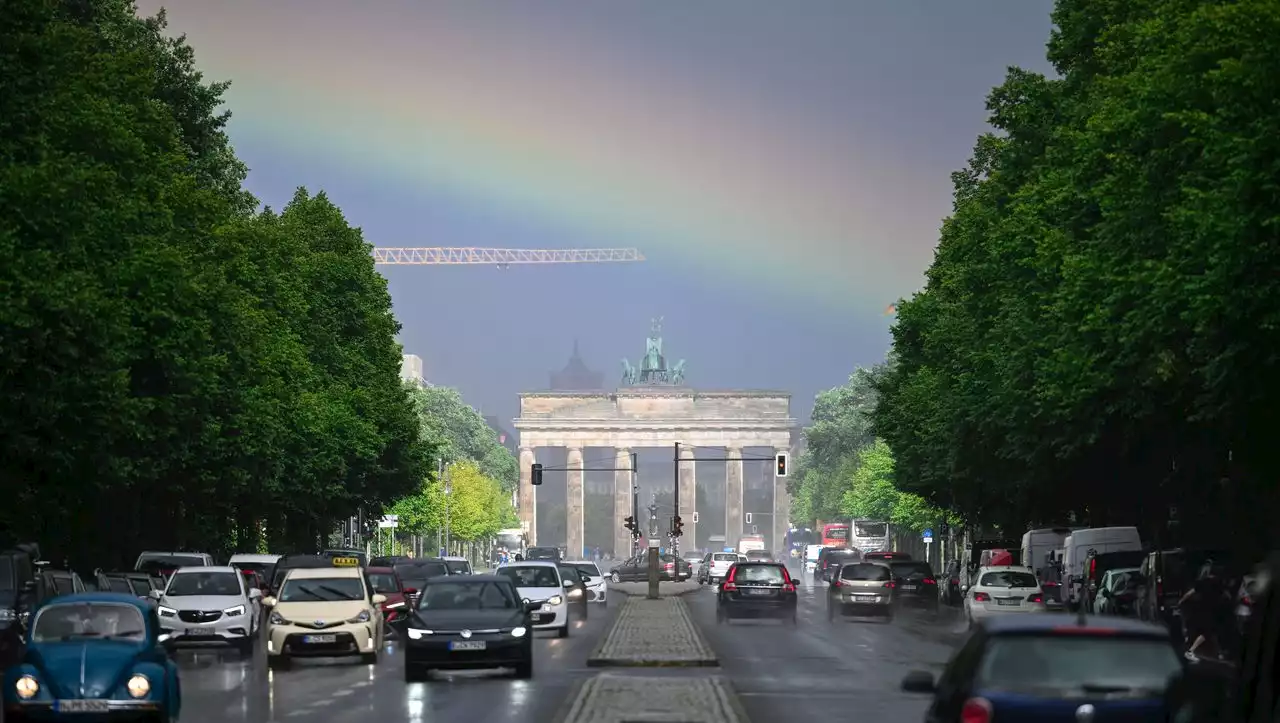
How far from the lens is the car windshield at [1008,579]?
166 feet

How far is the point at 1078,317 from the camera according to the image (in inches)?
1833

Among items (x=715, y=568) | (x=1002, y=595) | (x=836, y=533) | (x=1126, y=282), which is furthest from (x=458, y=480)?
(x=1126, y=282)

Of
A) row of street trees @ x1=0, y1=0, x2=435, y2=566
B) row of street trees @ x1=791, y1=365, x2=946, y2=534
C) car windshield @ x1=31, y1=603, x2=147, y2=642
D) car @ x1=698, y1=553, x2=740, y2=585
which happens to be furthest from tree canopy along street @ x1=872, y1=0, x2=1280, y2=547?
row of street trees @ x1=791, y1=365, x2=946, y2=534

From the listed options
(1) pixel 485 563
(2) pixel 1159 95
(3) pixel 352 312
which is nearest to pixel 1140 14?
(2) pixel 1159 95

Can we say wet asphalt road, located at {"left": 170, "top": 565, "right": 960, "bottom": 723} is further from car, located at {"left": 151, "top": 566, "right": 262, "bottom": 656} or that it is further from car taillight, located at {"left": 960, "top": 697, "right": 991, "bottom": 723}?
car taillight, located at {"left": 960, "top": 697, "right": 991, "bottom": 723}

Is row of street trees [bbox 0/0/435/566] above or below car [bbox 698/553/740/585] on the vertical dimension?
above

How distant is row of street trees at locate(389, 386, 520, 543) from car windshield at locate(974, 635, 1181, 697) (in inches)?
3111

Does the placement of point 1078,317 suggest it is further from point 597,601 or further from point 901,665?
point 597,601

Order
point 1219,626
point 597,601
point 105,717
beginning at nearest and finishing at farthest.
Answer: point 105,717, point 1219,626, point 597,601

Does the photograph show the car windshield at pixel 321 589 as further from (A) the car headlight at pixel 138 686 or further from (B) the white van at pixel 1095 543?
(B) the white van at pixel 1095 543

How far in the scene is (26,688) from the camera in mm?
20031

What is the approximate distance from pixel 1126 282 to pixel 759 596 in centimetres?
1770

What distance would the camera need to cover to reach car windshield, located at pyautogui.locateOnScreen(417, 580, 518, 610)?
3139 cm

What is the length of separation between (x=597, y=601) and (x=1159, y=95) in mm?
39066
